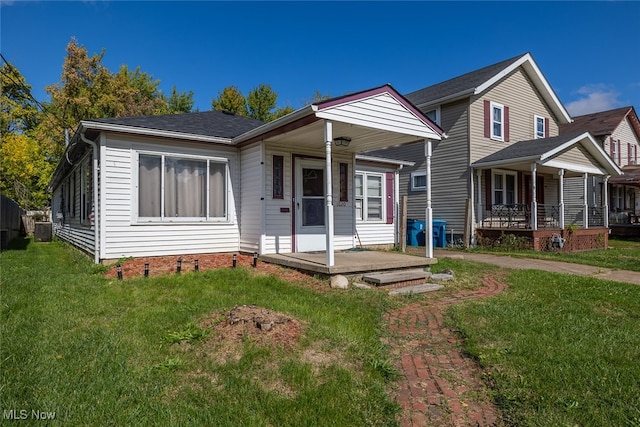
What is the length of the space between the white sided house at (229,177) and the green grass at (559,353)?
3.01 meters

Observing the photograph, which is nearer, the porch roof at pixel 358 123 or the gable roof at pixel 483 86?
the porch roof at pixel 358 123

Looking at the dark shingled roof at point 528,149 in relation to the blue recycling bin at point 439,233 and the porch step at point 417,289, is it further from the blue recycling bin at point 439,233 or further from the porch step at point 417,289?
the porch step at point 417,289

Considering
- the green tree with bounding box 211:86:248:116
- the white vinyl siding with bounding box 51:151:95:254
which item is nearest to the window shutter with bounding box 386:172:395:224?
the white vinyl siding with bounding box 51:151:95:254

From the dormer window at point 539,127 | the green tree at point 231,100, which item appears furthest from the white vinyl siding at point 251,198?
the green tree at point 231,100

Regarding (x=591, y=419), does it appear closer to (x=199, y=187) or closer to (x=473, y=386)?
(x=473, y=386)

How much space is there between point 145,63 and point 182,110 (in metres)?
→ 5.00

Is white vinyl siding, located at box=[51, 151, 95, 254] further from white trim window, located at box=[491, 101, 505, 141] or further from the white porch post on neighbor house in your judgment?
white trim window, located at box=[491, 101, 505, 141]

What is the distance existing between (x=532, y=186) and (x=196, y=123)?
11.5 metres

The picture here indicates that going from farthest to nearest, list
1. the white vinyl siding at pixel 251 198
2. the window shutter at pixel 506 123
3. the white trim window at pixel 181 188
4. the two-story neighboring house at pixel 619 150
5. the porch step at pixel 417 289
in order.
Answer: the two-story neighboring house at pixel 619 150, the window shutter at pixel 506 123, the white vinyl siding at pixel 251 198, the white trim window at pixel 181 188, the porch step at pixel 417 289

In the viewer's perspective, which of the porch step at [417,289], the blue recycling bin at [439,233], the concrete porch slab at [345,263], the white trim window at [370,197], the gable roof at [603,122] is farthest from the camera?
the gable roof at [603,122]

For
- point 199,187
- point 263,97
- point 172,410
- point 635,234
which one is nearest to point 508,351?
point 172,410

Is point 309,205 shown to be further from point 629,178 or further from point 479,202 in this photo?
point 629,178

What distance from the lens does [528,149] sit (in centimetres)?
1403

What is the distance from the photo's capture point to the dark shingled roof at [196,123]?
8.11 meters
